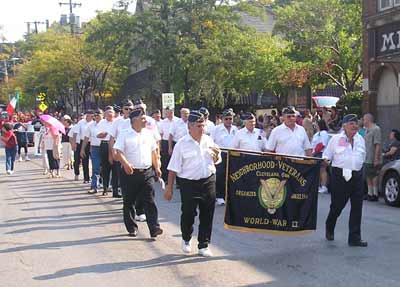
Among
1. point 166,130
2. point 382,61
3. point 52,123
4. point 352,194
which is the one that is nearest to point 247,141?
point 352,194

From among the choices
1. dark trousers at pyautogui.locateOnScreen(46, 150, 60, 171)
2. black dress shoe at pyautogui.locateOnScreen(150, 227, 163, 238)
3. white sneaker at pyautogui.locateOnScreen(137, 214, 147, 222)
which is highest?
dark trousers at pyautogui.locateOnScreen(46, 150, 60, 171)

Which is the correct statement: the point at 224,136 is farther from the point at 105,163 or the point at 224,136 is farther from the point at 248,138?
the point at 105,163

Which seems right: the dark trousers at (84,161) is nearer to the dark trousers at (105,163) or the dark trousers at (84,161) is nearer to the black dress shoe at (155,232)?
the dark trousers at (105,163)

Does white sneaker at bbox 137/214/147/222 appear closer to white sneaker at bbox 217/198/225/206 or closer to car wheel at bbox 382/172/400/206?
white sneaker at bbox 217/198/225/206

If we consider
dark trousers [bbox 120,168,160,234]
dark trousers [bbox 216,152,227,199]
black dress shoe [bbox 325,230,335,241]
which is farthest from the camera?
dark trousers [bbox 216,152,227,199]

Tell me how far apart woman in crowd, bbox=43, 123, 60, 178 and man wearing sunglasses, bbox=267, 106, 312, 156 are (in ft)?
32.2

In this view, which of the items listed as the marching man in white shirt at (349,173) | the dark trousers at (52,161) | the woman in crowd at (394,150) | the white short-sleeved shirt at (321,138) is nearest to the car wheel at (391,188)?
the woman in crowd at (394,150)


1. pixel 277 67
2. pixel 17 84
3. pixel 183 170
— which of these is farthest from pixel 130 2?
pixel 17 84

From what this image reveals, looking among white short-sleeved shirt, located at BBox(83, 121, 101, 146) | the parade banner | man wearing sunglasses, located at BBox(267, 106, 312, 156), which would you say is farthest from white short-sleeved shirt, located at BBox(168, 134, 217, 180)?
white short-sleeved shirt, located at BBox(83, 121, 101, 146)

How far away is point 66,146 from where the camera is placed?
20.5 metres

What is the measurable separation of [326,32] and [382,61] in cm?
595

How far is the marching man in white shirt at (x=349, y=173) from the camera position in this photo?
804cm

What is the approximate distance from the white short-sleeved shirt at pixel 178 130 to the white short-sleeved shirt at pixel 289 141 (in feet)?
15.6

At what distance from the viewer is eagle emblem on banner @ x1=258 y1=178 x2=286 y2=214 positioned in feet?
25.9
